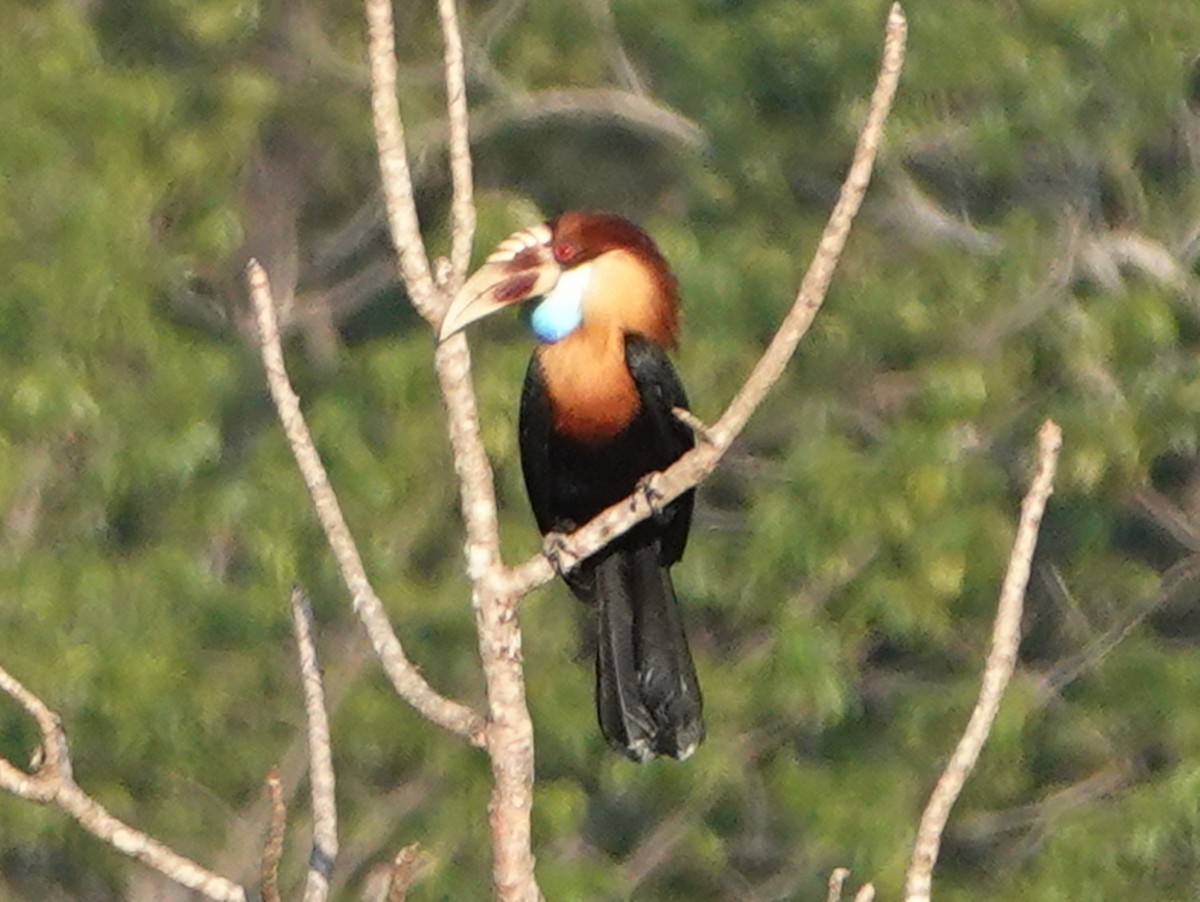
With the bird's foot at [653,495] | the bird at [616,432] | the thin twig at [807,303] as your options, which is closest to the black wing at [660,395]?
the bird at [616,432]

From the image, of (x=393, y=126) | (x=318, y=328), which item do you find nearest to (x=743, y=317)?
(x=318, y=328)

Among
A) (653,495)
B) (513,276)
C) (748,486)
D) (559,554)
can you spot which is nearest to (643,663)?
(513,276)

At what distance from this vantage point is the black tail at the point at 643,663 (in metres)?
5.22

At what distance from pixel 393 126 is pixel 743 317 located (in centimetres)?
592

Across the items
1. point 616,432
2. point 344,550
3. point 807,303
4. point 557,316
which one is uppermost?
point 807,303

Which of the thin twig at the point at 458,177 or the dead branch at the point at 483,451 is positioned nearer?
the dead branch at the point at 483,451

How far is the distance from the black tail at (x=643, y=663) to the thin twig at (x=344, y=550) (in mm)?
1495

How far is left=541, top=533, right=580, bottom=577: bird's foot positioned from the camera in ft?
13.5

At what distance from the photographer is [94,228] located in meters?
9.48

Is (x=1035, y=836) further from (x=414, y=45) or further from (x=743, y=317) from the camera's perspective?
(x=414, y=45)

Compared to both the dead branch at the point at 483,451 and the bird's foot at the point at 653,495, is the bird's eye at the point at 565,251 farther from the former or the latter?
the dead branch at the point at 483,451

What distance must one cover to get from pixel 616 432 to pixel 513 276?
514mm

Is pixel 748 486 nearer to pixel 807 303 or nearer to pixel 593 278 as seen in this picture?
pixel 593 278

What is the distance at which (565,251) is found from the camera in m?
5.43
